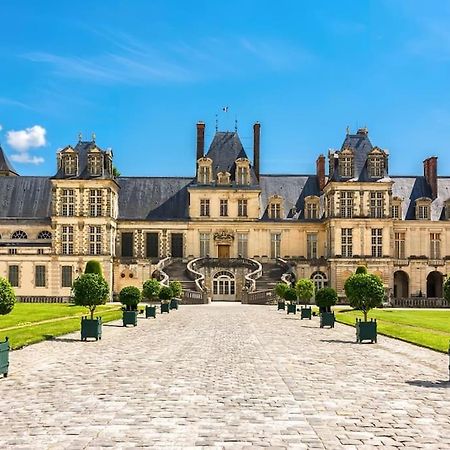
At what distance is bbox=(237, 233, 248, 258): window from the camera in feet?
202

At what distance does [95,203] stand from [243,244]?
13.3 metres

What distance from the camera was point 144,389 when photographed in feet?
40.5

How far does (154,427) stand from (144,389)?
306cm

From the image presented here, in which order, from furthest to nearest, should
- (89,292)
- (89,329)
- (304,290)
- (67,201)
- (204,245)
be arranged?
(204,245)
(67,201)
(304,290)
(89,292)
(89,329)

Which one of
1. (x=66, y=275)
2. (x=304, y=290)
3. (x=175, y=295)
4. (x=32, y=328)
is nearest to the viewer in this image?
(x=32, y=328)

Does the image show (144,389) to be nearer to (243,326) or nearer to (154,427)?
(154,427)

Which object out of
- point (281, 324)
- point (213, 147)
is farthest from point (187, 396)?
point (213, 147)

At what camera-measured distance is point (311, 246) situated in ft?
203

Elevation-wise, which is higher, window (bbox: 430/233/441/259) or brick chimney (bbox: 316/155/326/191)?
brick chimney (bbox: 316/155/326/191)

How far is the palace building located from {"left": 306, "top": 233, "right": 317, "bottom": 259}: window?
97 mm

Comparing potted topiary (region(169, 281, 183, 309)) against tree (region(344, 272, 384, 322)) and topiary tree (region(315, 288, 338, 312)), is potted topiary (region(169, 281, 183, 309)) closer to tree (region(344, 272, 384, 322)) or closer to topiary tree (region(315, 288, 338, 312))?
topiary tree (region(315, 288, 338, 312))

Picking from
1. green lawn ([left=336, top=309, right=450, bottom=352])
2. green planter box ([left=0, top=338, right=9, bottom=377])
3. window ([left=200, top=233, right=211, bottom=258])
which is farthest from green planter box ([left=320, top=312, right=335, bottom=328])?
window ([left=200, top=233, right=211, bottom=258])

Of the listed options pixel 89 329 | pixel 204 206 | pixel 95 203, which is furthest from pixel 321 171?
pixel 89 329

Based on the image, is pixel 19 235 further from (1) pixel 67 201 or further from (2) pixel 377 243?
(2) pixel 377 243
